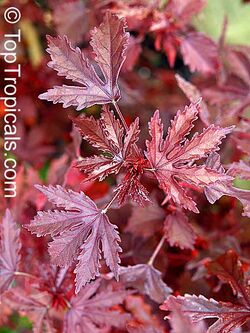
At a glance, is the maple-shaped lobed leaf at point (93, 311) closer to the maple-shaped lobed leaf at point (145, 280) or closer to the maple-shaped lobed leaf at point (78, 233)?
the maple-shaped lobed leaf at point (145, 280)

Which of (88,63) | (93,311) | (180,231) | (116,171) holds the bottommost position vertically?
(93,311)

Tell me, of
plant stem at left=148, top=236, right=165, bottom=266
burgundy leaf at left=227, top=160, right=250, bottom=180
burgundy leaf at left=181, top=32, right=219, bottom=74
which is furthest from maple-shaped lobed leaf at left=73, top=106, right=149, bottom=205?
burgundy leaf at left=181, top=32, right=219, bottom=74

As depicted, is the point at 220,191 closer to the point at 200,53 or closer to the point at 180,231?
the point at 180,231

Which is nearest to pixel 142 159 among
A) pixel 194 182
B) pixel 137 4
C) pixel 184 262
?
pixel 194 182

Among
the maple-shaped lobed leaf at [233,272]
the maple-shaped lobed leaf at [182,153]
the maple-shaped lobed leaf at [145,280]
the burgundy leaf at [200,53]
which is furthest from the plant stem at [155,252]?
the burgundy leaf at [200,53]

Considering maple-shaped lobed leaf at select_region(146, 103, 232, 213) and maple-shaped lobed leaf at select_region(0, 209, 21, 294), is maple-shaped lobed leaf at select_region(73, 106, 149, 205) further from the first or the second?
maple-shaped lobed leaf at select_region(0, 209, 21, 294)

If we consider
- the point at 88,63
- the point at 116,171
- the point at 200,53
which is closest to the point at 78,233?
the point at 116,171

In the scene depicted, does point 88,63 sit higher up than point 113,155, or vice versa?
point 88,63
